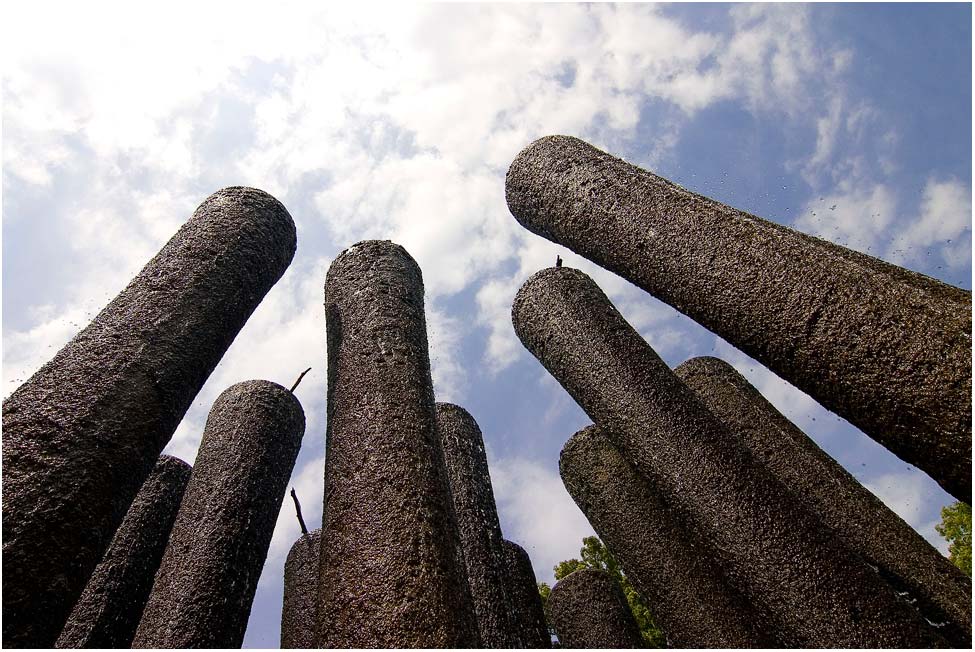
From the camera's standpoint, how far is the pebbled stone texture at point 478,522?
16.0 feet

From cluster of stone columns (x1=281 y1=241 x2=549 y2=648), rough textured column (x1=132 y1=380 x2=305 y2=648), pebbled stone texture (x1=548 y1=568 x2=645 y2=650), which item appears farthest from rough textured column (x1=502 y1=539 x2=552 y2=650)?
rough textured column (x1=132 y1=380 x2=305 y2=648)

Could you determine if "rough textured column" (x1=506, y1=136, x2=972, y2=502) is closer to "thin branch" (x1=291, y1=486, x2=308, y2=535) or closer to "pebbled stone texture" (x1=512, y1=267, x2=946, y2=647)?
"pebbled stone texture" (x1=512, y1=267, x2=946, y2=647)

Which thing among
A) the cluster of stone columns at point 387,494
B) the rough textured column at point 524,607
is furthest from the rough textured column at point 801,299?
the rough textured column at point 524,607

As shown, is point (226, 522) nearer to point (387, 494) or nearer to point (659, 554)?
point (387, 494)

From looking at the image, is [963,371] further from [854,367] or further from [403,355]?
[403,355]

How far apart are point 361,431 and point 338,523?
472 millimetres

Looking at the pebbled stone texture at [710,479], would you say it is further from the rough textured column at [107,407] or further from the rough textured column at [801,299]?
the rough textured column at [107,407]

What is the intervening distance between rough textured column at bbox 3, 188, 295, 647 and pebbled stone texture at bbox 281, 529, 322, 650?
12.5 ft

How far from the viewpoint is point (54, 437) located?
2.48 m

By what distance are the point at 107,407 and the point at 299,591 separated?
5028mm

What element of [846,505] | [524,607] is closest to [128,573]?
[524,607]

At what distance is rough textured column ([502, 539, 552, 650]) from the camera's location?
5066 millimetres

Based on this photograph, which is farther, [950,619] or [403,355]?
[950,619]

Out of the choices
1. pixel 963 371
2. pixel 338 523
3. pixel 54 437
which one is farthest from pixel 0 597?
pixel 963 371
